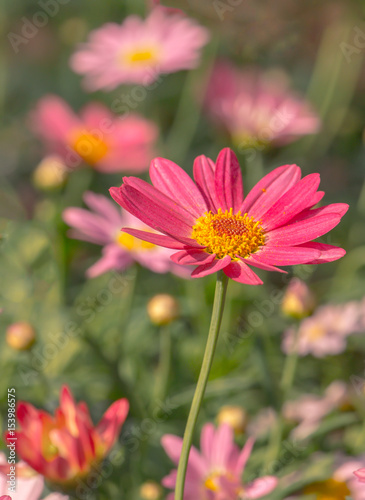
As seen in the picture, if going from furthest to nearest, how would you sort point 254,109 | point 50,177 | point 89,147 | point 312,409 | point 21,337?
point 254,109 < point 89,147 < point 50,177 < point 312,409 < point 21,337

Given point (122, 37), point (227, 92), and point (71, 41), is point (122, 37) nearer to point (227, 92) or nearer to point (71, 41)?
point (227, 92)

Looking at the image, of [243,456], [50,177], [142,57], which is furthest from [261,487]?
[142,57]

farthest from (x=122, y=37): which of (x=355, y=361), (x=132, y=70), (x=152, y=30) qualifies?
(x=355, y=361)

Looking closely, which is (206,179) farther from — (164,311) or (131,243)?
(131,243)

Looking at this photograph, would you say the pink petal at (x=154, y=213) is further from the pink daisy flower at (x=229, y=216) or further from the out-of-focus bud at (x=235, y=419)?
the out-of-focus bud at (x=235, y=419)

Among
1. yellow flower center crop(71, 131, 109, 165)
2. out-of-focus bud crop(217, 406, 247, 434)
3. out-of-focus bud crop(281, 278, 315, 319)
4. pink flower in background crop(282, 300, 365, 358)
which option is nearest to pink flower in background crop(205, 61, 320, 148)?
yellow flower center crop(71, 131, 109, 165)

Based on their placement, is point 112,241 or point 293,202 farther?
point 112,241
